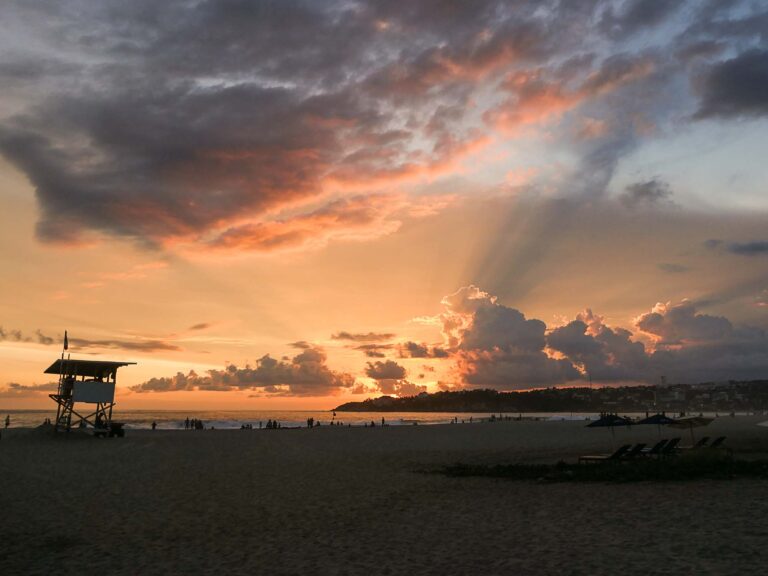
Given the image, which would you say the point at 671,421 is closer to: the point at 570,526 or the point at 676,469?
the point at 676,469

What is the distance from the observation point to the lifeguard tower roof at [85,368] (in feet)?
141

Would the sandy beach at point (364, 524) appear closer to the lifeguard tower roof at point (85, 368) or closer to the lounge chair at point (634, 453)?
the lounge chair at point (634, 453)

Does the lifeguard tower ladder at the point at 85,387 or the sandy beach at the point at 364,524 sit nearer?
the sandy beach at the point at 364,524

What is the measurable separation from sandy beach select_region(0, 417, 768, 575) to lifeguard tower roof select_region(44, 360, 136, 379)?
19967mm

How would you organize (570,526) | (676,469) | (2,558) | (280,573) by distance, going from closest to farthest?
(280,573), (2,558), (570,526), (676,469)

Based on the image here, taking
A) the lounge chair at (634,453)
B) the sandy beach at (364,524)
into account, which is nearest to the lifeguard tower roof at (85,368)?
the sandy beach at (364,524)

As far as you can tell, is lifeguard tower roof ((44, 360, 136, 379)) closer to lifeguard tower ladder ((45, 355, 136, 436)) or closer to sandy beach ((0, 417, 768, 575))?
lifeguard tower ladder ((45, 355, 136, 436))

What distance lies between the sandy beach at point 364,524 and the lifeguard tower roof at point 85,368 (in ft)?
65.5

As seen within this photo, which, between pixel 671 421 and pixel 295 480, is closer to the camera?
pixel 295 480

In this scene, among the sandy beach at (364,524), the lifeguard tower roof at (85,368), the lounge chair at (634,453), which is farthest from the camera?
the lifeguard tower roof at (85,368)

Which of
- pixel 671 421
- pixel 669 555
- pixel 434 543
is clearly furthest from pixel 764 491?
pixel 671 421

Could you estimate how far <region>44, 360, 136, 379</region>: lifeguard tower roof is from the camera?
141ft

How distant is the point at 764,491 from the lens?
1540 centimetres

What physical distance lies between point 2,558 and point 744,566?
12443mm
